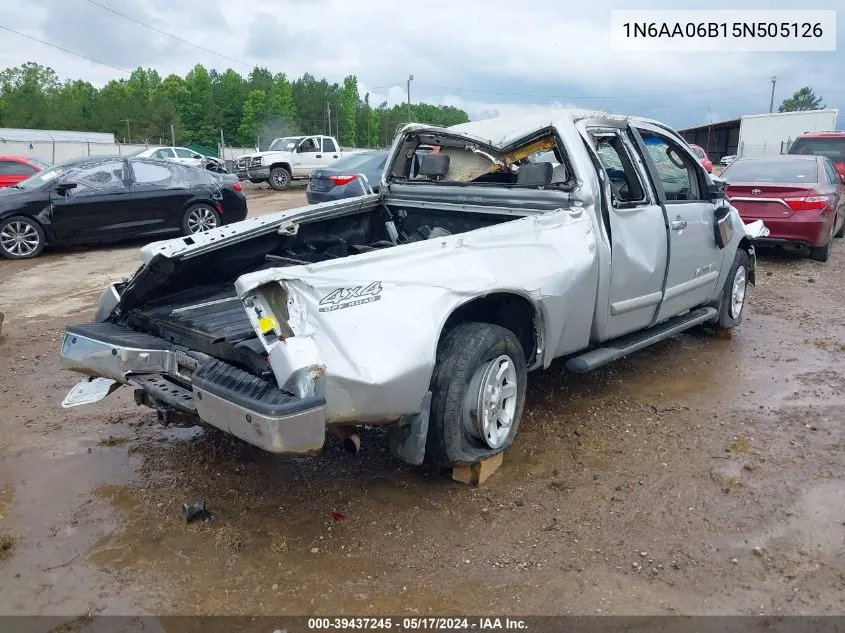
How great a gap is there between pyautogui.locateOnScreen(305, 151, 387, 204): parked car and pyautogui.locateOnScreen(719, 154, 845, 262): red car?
19.3ft

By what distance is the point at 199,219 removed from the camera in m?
11.6

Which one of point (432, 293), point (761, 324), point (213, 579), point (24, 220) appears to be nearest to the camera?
point (213, 579)

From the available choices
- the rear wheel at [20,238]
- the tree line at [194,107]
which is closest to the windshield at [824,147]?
the rear wheel at [20,238]

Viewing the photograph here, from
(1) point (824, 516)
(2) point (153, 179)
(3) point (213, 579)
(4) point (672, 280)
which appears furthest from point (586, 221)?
(2) point (153, 179)

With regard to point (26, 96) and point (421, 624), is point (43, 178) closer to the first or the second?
point (421, 624)

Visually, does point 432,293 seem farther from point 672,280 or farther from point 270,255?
point 672,280

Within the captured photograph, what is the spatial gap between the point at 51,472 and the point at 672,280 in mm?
4117

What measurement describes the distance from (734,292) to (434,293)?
13.2ft

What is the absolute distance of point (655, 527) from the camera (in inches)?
122

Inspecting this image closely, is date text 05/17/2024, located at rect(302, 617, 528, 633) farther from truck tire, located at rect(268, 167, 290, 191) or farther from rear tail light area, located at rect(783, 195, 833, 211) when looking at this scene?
truck tire, located at rect(268, 167, 290, 191)

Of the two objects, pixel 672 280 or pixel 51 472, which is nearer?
pixel 51 472

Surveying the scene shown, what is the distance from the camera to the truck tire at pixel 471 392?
124 inches

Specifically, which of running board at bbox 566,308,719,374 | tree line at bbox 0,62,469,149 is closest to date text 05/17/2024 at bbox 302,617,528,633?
running board at bbox 566,308,719,374

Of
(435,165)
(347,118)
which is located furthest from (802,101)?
(435,165)
